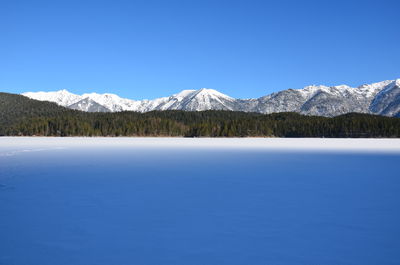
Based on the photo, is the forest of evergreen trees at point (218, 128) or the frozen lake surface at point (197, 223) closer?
the frozen lake surface at point (197, 223)

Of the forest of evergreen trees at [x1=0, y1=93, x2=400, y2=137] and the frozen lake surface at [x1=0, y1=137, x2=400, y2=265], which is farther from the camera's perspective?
the forest of evergreen trees at [x1=0, y1=93, x2=400, y2=137]

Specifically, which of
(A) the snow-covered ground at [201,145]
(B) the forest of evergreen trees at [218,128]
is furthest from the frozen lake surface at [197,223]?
(B) the forest of evergreen trees at [218,128]

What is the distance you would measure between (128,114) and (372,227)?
19067 cm

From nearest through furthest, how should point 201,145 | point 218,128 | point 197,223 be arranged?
1. point 197,223
2. point 201,145
3. point 218,128

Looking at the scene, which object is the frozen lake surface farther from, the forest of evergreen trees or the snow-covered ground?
the forest of evergreen trees

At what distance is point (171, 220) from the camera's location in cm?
1196

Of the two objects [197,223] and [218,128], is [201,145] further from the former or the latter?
[218,128]

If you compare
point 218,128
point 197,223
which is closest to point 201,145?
point 197,223

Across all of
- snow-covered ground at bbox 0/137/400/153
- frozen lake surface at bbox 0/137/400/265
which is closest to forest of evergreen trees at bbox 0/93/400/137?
snow-covered ground at bbox 0/137/400/153

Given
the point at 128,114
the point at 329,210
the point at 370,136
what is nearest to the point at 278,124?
the point at 370,136

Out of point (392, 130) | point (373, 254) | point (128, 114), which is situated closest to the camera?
point (373, 254)

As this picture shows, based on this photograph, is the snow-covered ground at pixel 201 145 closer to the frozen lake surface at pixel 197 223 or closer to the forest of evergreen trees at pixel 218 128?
the frozen lake surface at pixel 197 223

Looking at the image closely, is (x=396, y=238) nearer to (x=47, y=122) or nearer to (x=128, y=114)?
(x=47, y=122)

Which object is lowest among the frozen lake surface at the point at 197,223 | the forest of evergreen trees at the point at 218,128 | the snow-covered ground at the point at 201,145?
the frozen lake surface at the point at 197,223
